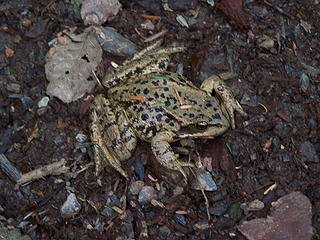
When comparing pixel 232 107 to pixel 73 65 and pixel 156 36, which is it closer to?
pixel 156 36

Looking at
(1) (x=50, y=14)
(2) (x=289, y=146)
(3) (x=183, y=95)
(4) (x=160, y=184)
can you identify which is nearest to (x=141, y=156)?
(4) (x=160, y=184)

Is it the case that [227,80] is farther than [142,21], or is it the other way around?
[142,21]

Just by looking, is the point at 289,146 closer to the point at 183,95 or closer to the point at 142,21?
the point at 183,95

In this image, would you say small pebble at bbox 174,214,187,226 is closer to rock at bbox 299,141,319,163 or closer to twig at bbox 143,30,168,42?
rock at bbox 299,141,319,163

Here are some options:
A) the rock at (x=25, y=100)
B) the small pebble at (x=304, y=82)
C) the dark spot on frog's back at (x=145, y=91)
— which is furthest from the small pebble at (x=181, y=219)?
the rock at (x=25, y=100)

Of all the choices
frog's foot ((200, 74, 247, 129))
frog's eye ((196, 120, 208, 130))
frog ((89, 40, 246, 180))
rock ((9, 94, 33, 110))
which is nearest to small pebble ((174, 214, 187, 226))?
frog ((89, 40, 246, 180))

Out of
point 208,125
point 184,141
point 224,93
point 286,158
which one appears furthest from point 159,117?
point 286,158
